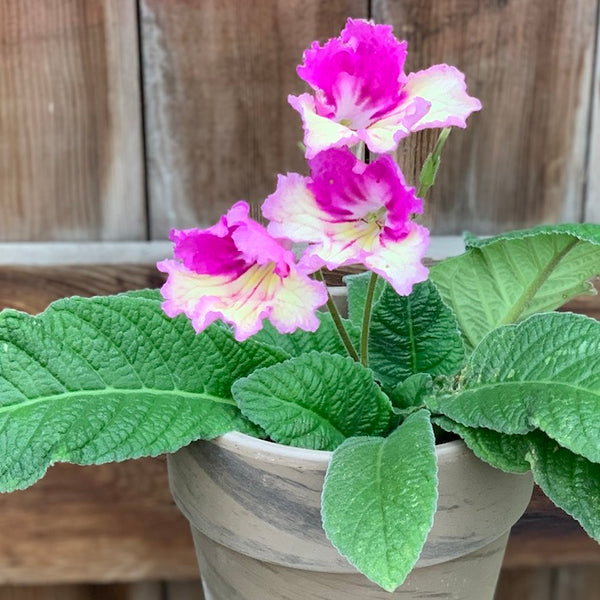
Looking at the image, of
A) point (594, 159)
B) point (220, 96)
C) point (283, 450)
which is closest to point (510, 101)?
point (594, 159)

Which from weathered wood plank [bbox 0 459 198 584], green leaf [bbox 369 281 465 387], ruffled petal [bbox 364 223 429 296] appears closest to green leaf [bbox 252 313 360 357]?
green leaf [bbox 369 281 465 387]

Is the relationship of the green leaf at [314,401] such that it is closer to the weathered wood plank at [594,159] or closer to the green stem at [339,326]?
the green stem at [339,326]

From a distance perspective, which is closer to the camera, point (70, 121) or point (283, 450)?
point (283, 450)

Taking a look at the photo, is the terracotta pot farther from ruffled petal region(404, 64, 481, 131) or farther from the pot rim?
ruffled petal region(404, 64, 481, 131)

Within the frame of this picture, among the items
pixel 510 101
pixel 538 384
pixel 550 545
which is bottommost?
pixel 550 545

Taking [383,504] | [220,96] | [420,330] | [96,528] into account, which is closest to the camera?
[383,504]

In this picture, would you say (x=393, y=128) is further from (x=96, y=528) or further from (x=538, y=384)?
(x=96, y=528)

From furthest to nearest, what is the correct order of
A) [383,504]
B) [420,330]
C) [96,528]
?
[96,528], [420,330], [383,504]
